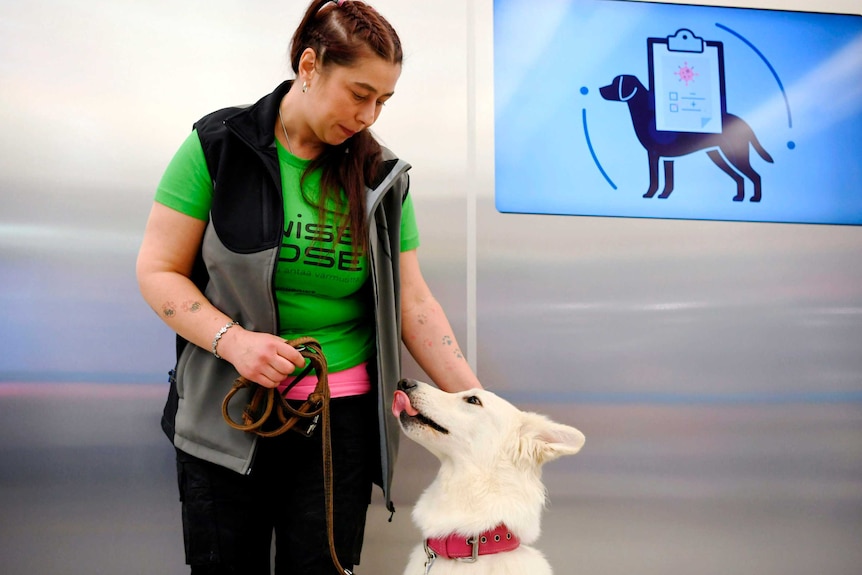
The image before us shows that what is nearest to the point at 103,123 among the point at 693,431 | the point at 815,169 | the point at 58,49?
the point at 58,49

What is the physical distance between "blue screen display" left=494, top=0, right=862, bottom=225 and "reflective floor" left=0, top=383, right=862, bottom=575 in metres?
0.69

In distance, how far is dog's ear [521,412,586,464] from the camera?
1.42m

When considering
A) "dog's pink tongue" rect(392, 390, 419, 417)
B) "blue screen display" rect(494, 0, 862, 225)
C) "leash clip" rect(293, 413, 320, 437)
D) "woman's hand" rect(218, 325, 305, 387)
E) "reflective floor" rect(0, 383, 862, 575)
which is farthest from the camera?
"blue screen display" rect(494, 0, 862, 225)

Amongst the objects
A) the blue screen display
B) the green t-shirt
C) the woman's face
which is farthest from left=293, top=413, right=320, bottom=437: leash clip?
the blue screen display

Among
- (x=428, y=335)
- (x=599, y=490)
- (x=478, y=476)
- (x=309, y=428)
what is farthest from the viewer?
(x=599, y=490)

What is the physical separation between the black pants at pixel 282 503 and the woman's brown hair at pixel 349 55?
0.41 m

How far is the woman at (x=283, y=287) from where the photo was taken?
4.20 ft

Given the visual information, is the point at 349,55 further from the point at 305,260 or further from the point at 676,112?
the point at 676,112

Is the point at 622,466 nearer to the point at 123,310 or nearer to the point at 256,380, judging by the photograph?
the point at 256,380

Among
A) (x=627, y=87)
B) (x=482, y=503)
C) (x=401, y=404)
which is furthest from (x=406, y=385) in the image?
(x=627, y=87)

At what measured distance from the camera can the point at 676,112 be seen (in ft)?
7.09

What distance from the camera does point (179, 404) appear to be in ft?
4.49

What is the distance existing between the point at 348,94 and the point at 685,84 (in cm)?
134

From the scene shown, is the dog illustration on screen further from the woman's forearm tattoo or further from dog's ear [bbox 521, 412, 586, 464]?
the woman's forearm tattoo
